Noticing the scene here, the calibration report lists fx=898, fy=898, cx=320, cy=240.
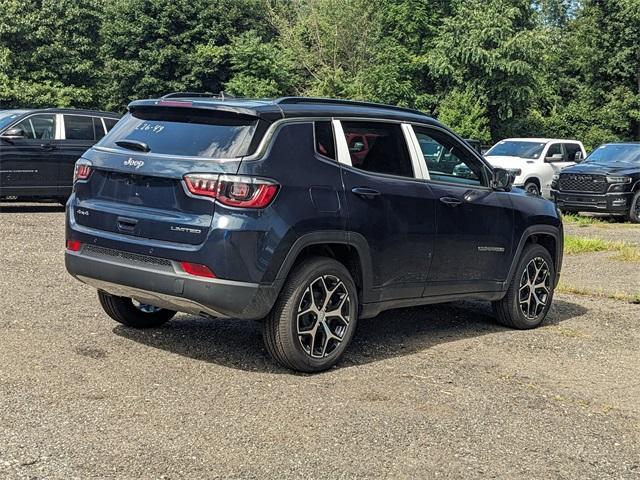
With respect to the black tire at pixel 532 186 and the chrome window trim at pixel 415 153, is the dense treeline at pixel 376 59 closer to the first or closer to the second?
the black tire at pixel 532 186

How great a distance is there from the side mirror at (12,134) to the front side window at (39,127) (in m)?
0.10

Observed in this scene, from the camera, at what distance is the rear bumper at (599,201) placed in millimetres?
20172

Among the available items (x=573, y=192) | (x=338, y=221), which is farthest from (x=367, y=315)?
(x=573, y=192)

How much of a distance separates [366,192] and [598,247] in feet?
28.7

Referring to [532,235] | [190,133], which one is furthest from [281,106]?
[532,235]

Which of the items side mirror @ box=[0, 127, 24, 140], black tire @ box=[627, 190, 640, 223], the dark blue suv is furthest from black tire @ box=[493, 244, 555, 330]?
black tire @ box=[627, 190, 640, 223]

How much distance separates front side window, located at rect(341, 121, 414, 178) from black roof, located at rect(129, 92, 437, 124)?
0.09 meters

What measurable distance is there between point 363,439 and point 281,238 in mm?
1469

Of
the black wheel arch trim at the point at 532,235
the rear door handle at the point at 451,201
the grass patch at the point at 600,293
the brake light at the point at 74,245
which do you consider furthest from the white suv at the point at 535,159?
the brake light at the point at 74,245

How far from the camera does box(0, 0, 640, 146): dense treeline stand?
3716 cm

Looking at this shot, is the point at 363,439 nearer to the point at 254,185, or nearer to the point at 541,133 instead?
the point at 254,185

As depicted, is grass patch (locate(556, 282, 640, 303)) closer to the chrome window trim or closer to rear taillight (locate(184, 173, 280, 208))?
the chrome window trim

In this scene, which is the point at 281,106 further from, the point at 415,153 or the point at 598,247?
the point at 598,247

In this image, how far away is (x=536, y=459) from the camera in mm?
4762
